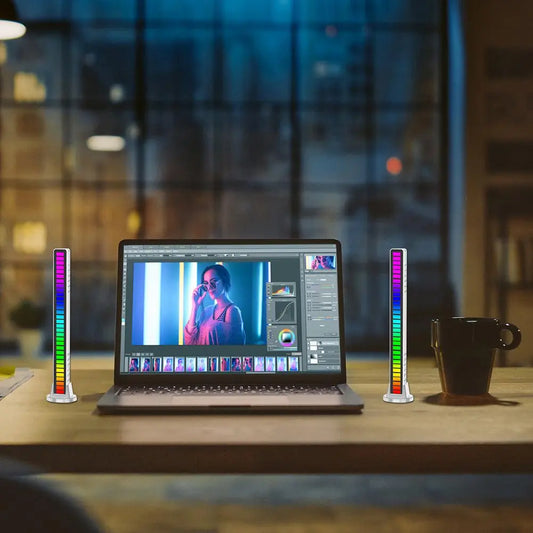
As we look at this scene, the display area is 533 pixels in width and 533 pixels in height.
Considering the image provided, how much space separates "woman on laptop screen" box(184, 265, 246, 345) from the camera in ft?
4.46

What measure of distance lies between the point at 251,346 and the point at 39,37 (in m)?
5.03

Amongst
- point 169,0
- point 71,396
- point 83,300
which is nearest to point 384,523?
point 71,396

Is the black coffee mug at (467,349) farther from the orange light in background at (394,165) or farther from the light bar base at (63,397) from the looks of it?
the orange light in background at (394,165)

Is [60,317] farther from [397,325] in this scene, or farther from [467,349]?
[467,349]

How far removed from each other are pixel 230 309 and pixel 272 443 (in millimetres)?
406

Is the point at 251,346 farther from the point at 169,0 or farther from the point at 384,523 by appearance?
the point at 169,0

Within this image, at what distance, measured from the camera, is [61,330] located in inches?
49.9

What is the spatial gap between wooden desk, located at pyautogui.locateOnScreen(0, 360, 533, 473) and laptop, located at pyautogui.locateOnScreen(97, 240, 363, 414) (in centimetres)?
17

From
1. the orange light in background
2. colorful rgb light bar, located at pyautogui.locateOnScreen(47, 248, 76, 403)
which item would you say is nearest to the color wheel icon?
colorful rgb light bar, located at pyautogui.locateOnScreen(47, 248, 76, 403)

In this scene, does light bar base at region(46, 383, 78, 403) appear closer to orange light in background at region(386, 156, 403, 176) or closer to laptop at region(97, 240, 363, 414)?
laptop at region(97, 240, 363, 414)

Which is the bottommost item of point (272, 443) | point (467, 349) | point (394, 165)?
point (272, 443)

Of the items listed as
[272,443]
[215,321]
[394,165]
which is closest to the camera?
[272,443]

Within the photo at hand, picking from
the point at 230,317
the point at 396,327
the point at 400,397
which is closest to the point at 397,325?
the point at 396,327

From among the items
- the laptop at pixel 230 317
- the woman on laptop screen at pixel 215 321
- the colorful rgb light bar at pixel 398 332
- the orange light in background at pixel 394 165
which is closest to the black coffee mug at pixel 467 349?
the colorful rgb light bar at pixel 398 332
